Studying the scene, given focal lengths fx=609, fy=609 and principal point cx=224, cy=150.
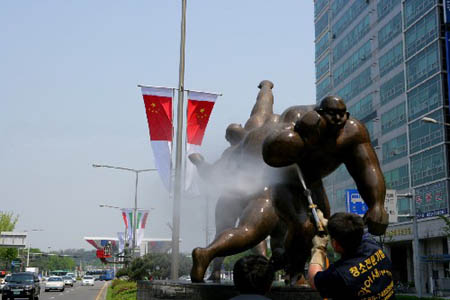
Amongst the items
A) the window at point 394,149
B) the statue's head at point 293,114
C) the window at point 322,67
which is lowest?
the statue's head at point 293,114

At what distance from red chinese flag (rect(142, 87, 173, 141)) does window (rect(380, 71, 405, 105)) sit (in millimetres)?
30985

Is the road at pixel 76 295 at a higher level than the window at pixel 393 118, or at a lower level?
lower

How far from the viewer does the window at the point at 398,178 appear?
134 feet

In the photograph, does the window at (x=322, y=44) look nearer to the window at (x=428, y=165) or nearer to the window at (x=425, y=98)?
the window at (x=425, y=98)

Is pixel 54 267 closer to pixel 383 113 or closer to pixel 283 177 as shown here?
pixel 383 113

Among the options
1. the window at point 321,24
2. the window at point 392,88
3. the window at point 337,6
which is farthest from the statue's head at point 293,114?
the window at point 321,24

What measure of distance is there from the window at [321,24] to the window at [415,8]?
15582 mm

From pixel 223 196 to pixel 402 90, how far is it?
121ft

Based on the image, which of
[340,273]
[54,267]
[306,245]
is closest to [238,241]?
[306,245]

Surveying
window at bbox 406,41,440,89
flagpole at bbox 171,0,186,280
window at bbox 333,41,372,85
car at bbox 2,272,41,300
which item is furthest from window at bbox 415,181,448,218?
flagpole at bbox 171,0,186,280

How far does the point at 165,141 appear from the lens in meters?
14.3

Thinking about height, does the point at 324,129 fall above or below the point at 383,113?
below

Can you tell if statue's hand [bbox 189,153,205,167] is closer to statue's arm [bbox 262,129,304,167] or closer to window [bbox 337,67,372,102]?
statue's arm [bbox 262,129,304,167]

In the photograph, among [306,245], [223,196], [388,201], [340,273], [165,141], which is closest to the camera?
[340,273]
